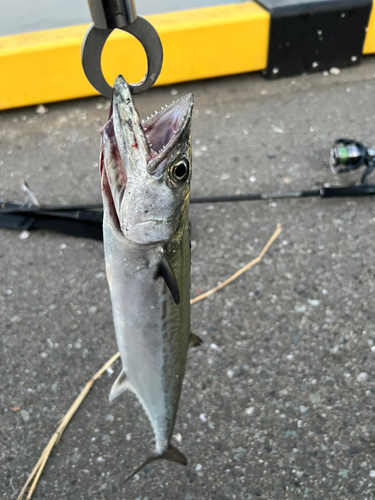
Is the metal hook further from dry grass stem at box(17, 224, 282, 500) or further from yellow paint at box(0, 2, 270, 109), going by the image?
yellow paint at box(0, 2, 270, 109)

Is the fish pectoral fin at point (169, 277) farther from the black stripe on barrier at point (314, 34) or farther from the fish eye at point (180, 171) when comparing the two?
the black stripe on barrier at point (314, 34)

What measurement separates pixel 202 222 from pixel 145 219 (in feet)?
5.81

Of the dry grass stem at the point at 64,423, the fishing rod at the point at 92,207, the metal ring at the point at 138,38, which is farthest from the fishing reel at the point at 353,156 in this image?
the metal ring at the point at 138,38

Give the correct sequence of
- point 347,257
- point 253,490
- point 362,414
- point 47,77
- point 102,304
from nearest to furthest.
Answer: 1. point 253,490
2. point 362,414
3. point 102,304
4. point 347,257
5. point 47,77

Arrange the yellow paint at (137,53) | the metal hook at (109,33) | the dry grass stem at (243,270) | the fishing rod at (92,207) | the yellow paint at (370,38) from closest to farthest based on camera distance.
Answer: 1. the metal hook at (109,33)
2. the dry grass stem at (243,270)
3. the fishing rod at (92,207)
4. the yellow paint at (137,53)
5. the yellow paint at (370,38)

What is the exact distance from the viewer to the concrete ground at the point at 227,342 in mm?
1713

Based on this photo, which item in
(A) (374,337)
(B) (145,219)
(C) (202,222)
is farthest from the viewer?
(C) (202,222)

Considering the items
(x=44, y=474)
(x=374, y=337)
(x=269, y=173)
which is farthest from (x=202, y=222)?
(x=44, y=474)

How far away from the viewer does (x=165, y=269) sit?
984 mm

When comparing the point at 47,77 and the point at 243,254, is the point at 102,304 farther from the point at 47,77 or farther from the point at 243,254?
the point at 47,77

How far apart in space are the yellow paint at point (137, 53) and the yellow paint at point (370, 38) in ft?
3.31

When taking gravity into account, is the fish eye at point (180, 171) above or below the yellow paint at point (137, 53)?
above

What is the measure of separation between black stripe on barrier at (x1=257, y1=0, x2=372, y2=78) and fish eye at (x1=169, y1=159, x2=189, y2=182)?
3.29 m

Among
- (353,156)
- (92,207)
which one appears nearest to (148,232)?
(92,207)
